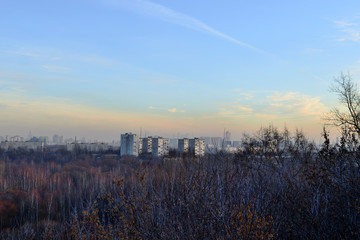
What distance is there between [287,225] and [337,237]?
2.91 feet

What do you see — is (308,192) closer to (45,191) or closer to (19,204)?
(19,204)

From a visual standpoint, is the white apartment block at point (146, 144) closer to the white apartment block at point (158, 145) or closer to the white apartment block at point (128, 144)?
the white apartment block at point (158, 145)

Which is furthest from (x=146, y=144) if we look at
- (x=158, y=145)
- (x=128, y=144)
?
(x=128, y=144)

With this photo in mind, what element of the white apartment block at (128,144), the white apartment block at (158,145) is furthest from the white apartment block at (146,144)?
the white apartment block at (128,144)

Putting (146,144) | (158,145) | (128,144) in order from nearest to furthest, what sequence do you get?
(128,144) → (158,145) → (146,144)

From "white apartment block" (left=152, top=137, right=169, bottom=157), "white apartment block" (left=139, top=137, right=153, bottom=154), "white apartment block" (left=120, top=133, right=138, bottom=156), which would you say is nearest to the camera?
"white apartment block" (left=120, top=133, right=138, bottom=156)

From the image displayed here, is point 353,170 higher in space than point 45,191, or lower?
higher

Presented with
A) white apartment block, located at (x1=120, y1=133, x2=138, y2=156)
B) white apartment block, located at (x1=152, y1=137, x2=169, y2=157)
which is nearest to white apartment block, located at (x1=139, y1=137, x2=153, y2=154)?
white apartment block, located at (x1=152, y1=137, x2=169, y2=157)

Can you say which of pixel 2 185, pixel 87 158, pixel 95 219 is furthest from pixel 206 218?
pixel 87 158

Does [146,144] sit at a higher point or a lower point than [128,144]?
lower

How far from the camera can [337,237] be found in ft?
20.1

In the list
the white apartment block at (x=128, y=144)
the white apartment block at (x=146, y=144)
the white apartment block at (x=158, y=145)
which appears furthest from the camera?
the white apartment block at (x=146, y=144)

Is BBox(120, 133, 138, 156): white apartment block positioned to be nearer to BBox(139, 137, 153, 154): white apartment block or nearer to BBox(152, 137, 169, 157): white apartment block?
BBox(152, 137, 169, 157): white apartment block

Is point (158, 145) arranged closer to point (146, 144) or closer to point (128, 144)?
point (146, 144)
